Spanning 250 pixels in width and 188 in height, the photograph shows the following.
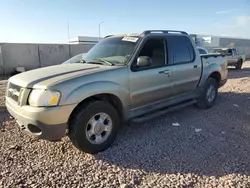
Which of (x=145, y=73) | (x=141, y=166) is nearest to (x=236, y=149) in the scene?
(x=141, y=166)

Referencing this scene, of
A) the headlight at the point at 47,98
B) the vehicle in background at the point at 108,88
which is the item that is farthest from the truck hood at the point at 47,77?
the headlight at the point at 47,98

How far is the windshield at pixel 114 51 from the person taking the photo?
399cm

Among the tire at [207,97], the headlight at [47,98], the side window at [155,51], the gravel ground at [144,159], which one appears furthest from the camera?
the tire at [207,97]

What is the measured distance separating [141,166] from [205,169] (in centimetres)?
88

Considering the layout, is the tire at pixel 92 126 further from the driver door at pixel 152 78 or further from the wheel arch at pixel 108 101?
the driver door at pixel 152 78

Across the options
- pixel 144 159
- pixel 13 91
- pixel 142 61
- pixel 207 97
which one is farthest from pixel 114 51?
pixel 207 97

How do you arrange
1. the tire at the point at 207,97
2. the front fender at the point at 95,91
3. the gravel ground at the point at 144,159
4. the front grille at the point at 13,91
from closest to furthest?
the gravel ground at the point at 144,159 → the front fender at the point at 95,91 → the front grille at the point at 13,91 → the tire at the point at 207,97

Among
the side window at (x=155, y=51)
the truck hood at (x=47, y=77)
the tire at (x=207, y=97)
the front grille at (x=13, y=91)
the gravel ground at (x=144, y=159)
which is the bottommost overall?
the gravel ground at (x=144, y=159)

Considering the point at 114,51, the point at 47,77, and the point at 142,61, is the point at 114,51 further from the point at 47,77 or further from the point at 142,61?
the point at 47,77

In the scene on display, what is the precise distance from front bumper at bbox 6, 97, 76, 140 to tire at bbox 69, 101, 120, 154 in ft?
0.53

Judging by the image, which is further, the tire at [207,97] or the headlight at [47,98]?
the tire at [207,97]

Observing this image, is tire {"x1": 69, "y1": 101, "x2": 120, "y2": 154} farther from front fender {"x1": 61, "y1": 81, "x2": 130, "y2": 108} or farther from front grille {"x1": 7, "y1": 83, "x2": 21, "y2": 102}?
front grille {"x1": 7, "y1": 83, "x2": 21, "y2": 102}

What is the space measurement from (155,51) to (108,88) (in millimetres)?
1453

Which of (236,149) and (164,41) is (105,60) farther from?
(236,149)
